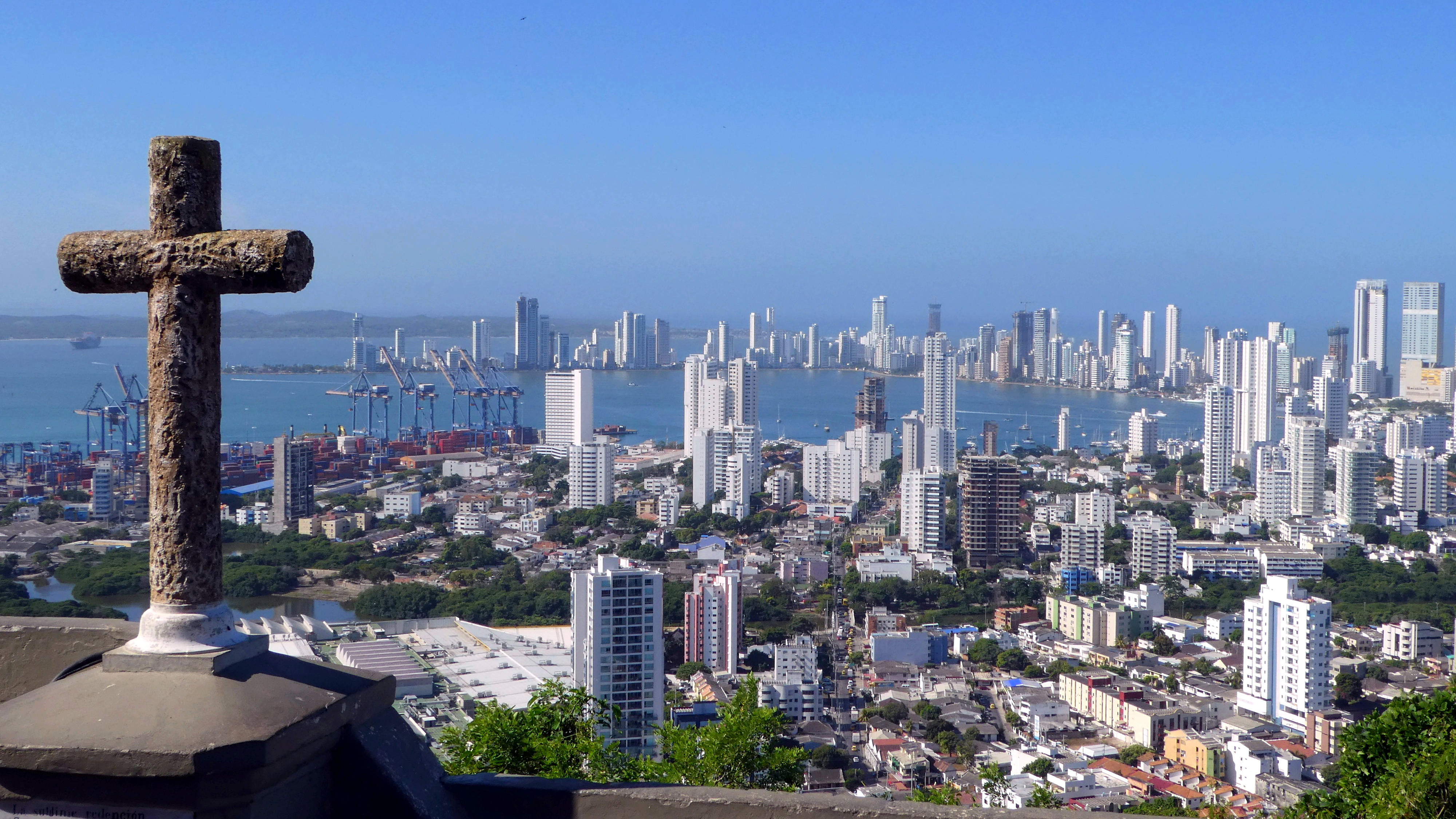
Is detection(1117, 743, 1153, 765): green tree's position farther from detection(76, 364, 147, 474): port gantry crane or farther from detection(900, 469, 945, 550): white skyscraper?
detection(76, 364, 147, 474): port gantry crane

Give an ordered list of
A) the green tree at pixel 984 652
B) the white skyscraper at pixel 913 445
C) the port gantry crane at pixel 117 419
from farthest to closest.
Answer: the white skyscraper at pixel 913 445
the port gantry crane at pixel 117 419
the green tree at pixel 984 652

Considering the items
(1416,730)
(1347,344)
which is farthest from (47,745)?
(1347,344)

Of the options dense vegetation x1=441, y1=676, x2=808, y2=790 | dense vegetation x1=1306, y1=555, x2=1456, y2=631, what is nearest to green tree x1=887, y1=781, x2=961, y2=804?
dense vegetation x1=441, y1=676, x2=808, y2=790

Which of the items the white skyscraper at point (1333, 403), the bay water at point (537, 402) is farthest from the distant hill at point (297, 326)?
the white skyscraper at point (1333, 403)

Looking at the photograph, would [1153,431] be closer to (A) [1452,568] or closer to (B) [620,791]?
(A) [1452,568]

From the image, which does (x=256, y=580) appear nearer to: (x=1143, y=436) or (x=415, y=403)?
(x=415, y=403)

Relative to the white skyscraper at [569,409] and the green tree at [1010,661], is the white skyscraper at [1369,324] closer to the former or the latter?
the white skyscraper at [569,409]
